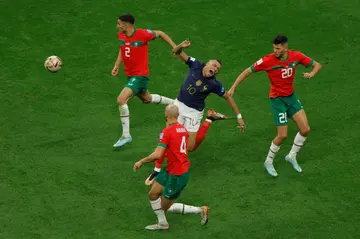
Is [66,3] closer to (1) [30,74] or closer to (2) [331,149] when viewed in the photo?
(1) [30,74]

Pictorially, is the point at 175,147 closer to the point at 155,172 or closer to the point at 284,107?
the point at 155,172

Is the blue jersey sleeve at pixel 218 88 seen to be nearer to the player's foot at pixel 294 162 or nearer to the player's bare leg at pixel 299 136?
the player's bare leg at pixel 299 136

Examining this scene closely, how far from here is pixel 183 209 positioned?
1191 cm

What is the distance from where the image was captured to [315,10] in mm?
20281

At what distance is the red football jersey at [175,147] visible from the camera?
1116cm

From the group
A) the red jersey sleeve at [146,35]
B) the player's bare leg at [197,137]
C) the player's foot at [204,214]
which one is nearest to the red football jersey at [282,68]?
the player's bare leg at [197,137]

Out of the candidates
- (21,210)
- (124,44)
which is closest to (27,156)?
(21,210)

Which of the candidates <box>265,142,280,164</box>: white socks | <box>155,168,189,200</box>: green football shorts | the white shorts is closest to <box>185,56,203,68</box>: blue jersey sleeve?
the white shorts

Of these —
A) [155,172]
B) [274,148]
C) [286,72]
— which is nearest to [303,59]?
[286,72]

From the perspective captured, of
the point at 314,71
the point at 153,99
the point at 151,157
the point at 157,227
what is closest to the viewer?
the point at 151,157

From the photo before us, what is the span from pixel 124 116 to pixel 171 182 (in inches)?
139

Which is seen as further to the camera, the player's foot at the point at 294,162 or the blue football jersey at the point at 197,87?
the player's foot at the point at 294,162

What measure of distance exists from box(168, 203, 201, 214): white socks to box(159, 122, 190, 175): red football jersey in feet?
2.61

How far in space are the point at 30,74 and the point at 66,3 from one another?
12.4 feet
